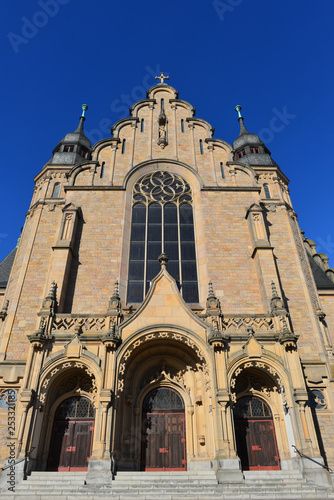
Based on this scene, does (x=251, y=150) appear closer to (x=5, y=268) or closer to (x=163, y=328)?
(x=163, y=328)

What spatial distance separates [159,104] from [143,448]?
19.2 metres

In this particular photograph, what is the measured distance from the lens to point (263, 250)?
15.9 m

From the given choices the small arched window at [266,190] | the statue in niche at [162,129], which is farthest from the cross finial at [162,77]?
the small arched window at [266,190]

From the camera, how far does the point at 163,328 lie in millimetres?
12477

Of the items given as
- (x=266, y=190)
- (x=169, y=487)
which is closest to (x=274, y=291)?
(x=169, y=487)

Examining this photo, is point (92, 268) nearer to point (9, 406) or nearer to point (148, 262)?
point (148, 262)

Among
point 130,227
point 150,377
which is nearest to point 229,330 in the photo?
point 150,377

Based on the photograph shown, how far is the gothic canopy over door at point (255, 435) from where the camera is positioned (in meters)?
12.1

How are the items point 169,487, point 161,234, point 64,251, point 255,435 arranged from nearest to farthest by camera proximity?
point 169,487 → point 255,435 → point 64,251 → point 161,234

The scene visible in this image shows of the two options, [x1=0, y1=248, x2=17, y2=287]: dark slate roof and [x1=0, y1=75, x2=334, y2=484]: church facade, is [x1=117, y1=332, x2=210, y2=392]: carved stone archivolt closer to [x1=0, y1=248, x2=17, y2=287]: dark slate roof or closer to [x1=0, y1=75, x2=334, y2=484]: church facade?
[x1=0, y1=75, x2=334, y2=484]: church facade

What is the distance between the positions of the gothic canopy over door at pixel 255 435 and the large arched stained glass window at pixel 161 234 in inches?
187

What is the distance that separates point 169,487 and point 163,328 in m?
4.61

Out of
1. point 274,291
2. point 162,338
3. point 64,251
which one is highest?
point 64,251

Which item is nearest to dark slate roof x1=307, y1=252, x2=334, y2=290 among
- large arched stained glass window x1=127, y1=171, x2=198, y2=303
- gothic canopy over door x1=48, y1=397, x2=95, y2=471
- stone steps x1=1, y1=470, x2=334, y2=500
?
large arched stained glass window x1=127, y1=171, x2=198, y2=303
